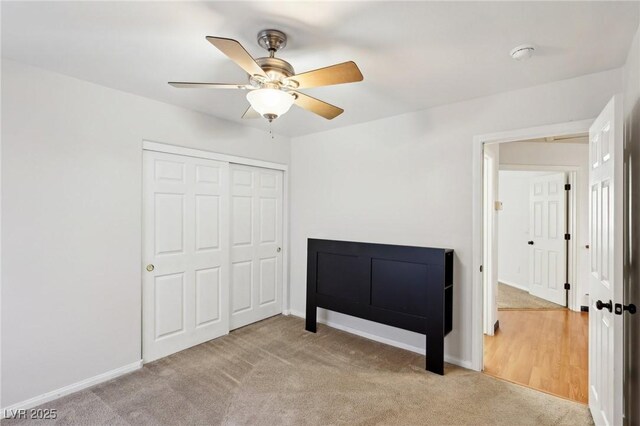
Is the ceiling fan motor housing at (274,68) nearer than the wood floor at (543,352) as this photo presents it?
Yes

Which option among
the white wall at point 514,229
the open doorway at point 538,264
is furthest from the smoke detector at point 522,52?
the white wall at point 514,229

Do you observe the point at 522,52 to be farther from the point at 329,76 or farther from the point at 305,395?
the point at 305,395

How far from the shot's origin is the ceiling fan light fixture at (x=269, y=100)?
5.68 ft

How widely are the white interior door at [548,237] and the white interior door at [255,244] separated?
418 cm

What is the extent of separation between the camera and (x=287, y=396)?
2.45 meters

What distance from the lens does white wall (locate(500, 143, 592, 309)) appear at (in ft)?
15.3

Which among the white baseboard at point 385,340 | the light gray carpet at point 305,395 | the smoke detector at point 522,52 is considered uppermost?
the smoke detector at point 522,52

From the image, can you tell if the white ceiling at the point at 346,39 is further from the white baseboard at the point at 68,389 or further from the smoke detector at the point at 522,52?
the white baseboard at the point at 68,389

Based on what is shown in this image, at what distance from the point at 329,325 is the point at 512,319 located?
2.48 meters

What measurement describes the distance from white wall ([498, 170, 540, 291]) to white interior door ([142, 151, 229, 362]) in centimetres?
521

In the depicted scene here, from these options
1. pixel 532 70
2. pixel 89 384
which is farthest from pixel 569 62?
pixel 89 384

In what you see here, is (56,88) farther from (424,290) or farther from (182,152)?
(424,290)

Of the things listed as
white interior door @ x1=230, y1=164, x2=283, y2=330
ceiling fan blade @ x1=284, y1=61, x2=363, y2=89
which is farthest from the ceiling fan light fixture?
white interior door @ x1=230, y1=164, x2=283, y2=330

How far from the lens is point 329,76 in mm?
1704
